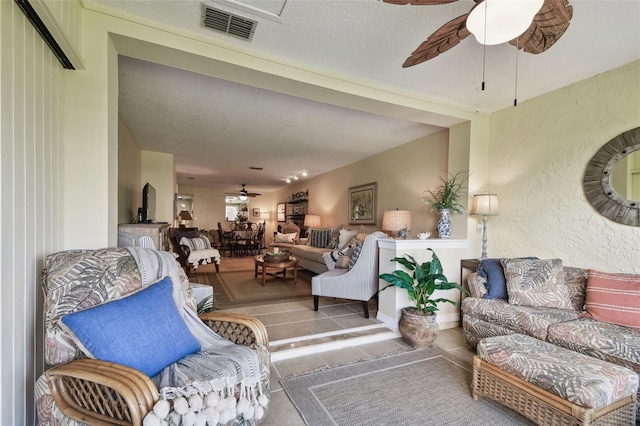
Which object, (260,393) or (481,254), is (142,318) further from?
(481,254)

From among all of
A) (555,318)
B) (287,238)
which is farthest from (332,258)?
(287,238)

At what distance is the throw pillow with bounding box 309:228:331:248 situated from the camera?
5777mm

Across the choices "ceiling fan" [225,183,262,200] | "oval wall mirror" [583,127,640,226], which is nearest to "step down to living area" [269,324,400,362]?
"oval wall mirror" [583,127,640,226]

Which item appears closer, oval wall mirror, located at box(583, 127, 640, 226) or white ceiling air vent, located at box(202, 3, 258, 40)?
white ceiling air vent, located at box(202, 3, 258, 40)

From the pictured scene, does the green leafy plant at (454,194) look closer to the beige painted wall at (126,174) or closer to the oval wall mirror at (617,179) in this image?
the oval wall mirror at (617,179)

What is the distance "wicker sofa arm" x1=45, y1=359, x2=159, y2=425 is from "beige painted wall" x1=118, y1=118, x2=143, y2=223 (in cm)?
255

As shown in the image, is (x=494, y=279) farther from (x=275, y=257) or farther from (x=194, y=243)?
(x=194, y=243)

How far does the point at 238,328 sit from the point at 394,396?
3.74 ft

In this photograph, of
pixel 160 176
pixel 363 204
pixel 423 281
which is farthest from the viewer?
pixel 363 204

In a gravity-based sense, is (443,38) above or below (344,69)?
below

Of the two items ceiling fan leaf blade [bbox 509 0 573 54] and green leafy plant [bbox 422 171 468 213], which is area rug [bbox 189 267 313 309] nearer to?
green leafy plant [bbox 422 171 468 213]

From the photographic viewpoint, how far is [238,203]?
456 inches

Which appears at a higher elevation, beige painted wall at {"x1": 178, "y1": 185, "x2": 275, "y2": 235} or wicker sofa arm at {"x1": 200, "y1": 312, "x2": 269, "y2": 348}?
beige painted wall at {"x1": 178, "y1": 185, "x2": 275, "y2": 235}

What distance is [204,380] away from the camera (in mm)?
1168
